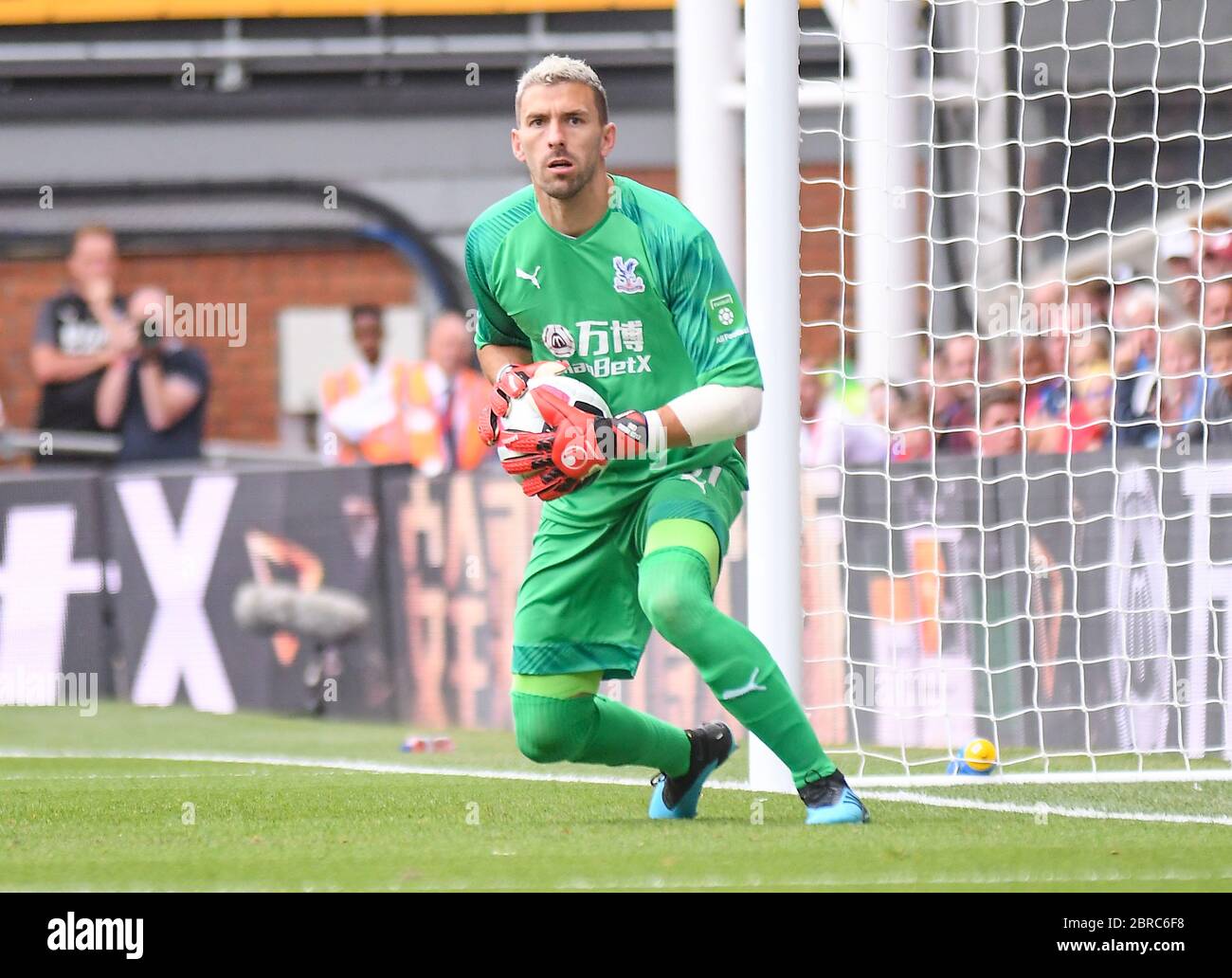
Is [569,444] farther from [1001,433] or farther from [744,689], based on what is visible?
[1001,433]

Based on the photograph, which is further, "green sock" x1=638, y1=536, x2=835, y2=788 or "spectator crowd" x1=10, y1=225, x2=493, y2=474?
"spectator crowd" x1=10, y1=225, x2=493, y2=474

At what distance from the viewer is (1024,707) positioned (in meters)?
7.81

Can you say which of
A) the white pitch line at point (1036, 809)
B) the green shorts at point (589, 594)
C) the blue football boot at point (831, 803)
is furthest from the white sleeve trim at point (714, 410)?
the white pitch line at point (1036, 809)

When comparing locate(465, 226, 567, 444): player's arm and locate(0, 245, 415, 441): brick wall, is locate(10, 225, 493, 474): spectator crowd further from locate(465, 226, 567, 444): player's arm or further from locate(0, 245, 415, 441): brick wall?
locate(465, 226, 567, 444): player's arm

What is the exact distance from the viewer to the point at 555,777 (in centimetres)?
659

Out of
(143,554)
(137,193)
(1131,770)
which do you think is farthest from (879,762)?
(137,193)

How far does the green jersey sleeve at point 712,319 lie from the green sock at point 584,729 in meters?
0.87

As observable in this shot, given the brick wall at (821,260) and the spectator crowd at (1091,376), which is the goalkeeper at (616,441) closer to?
the spectator crowd at (1091,376)

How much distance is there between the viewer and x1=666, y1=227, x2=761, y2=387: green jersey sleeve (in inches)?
194

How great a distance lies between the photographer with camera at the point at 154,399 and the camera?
10844 mm

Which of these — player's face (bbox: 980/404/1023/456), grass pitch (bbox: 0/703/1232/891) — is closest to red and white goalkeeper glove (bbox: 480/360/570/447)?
grass pitch (bbox: 0/703/1232/891)

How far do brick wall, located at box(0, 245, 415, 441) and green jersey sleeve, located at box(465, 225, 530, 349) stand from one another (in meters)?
11.2

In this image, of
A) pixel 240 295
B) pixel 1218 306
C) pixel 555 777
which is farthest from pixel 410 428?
pixel 240 295

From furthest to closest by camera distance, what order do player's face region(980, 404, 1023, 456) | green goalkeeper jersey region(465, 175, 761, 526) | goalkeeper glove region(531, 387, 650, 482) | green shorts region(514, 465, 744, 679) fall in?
player's face region(980, 404, 1023, 456) → green shorts region(514, 465, 744, 679) → green goalkeeper jersey region(465, 175, 761, 526) → goalkeeper glove region(531, 387, 650, 482)
